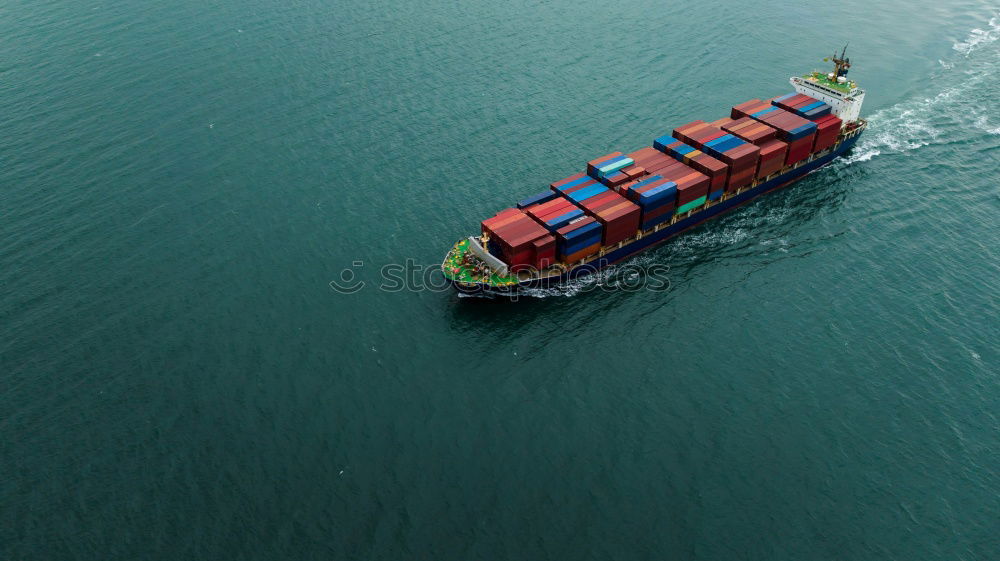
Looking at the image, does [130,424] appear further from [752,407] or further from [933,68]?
[933,68]

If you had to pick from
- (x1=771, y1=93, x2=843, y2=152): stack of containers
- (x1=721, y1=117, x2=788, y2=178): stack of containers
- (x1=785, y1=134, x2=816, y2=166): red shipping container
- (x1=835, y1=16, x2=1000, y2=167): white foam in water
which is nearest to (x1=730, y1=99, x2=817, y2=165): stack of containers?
(x1=785, y1=134, x2=816, y2=166): red shipping container

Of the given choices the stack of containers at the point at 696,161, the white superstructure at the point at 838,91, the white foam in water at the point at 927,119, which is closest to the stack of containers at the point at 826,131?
the white superstructure at the point at 838,91

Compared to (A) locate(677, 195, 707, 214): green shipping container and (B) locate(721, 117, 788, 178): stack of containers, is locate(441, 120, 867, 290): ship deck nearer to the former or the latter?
(A) locate(677, 195, 707, 214): green shipping container

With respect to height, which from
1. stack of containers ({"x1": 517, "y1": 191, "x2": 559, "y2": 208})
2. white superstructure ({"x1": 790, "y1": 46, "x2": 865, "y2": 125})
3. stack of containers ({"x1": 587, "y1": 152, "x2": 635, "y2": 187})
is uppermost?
white superstructure ({"x1": 790, "y1": 46, "x2": 865, "y2": 125})

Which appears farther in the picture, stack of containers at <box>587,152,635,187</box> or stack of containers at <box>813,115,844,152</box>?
stack of containers at <box>813,115,844,152</box>

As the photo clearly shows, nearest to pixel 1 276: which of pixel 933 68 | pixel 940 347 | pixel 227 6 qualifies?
pixel 227 6

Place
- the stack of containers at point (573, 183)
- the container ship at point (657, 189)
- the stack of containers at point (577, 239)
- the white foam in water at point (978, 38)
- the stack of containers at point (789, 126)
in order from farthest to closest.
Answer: the white foam in water at point (978, 38) → the stack of containers at point (789, 126) → the stack of containers at point (573, 183) → the stack of containers at point (577, 239) → the container ship at point (657, 189)

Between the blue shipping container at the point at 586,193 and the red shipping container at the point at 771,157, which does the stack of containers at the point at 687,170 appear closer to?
the blue shipping container at the point at 586,193
